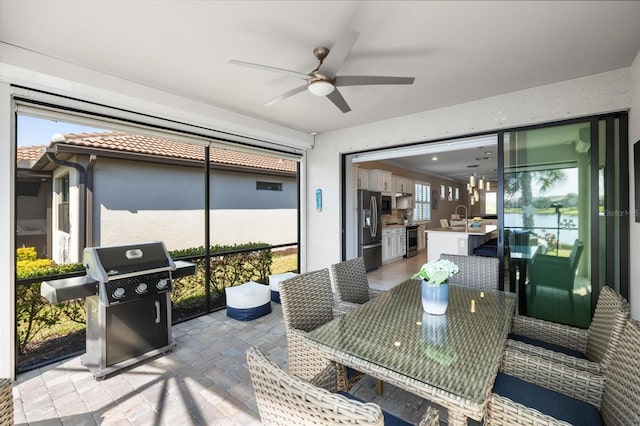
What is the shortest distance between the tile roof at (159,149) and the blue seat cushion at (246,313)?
6.92ft

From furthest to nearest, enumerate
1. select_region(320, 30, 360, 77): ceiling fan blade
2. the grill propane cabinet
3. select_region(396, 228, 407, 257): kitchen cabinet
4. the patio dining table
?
1. select_region(396, 228, 407, 257): kitchen cabinet
2. the grill propane cabinet
3. select_region(320, 30, 360, 77): ceiling fan blade
4. the patio dining table

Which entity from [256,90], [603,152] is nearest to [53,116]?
[256,90]

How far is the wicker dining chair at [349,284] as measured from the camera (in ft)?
8.15

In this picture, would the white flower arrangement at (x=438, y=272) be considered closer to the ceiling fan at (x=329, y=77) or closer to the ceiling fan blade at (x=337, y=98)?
the ceiling fan at (x=329, y=77)

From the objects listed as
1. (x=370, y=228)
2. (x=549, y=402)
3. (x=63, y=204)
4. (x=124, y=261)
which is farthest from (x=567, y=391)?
(x=370, y=228)

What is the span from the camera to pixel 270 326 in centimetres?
345

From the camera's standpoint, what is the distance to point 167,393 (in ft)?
7.27

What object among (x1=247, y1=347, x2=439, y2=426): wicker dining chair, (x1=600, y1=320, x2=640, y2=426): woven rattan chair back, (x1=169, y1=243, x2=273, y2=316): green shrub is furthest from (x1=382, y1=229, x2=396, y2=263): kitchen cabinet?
(x1=247, y1=347, x2=439, y2=426): wicker dining chair

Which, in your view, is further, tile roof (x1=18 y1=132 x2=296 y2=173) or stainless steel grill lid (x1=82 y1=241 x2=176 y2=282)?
tile roof (x1=18 y1=132 x2=296 y2=173)

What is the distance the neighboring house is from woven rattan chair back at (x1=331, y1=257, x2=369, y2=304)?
7.76 ft

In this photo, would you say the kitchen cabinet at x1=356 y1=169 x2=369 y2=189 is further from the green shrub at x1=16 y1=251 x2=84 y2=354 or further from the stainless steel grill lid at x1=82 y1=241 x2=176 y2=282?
the green shrub at x1=16 y1=251 x2=84 y2=354

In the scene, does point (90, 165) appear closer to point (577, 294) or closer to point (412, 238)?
point (577, 294)

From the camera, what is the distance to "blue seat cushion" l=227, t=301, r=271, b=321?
3613 mm

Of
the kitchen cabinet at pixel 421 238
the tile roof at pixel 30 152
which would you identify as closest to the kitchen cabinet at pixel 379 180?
the kitchen cabinet at pixel 421 238
